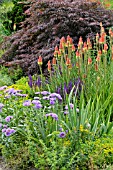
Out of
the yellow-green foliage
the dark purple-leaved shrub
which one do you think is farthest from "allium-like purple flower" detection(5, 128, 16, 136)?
the dark purple-leaved shrub

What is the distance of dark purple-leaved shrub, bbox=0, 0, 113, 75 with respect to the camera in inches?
300

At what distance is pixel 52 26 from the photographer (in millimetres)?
7777

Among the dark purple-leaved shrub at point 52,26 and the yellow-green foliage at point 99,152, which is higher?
the dark purple-leaved shrub at point 52,26

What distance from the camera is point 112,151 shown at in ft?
14.0

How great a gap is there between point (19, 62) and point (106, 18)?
6.81 feet

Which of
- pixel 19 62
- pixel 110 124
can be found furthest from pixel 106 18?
pixel 110 124

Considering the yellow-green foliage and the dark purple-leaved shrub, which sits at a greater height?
the dark purple-leaved shrub

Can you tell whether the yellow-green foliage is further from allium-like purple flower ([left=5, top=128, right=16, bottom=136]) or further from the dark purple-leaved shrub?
the dark purple-leaved shrub

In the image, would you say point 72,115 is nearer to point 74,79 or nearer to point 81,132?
point 81,132

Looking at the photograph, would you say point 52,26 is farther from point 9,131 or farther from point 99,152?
point 99,152

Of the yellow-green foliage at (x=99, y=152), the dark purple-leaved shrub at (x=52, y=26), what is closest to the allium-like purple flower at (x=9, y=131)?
the yellow-green foliage at (x=99, y=152)

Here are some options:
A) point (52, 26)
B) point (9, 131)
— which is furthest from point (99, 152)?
point (52, 26)

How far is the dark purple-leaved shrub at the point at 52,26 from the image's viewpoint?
7609mm

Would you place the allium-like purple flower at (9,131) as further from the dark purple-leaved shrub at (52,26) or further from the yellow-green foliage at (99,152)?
the dark purple-leaved shrub at (52,26)
